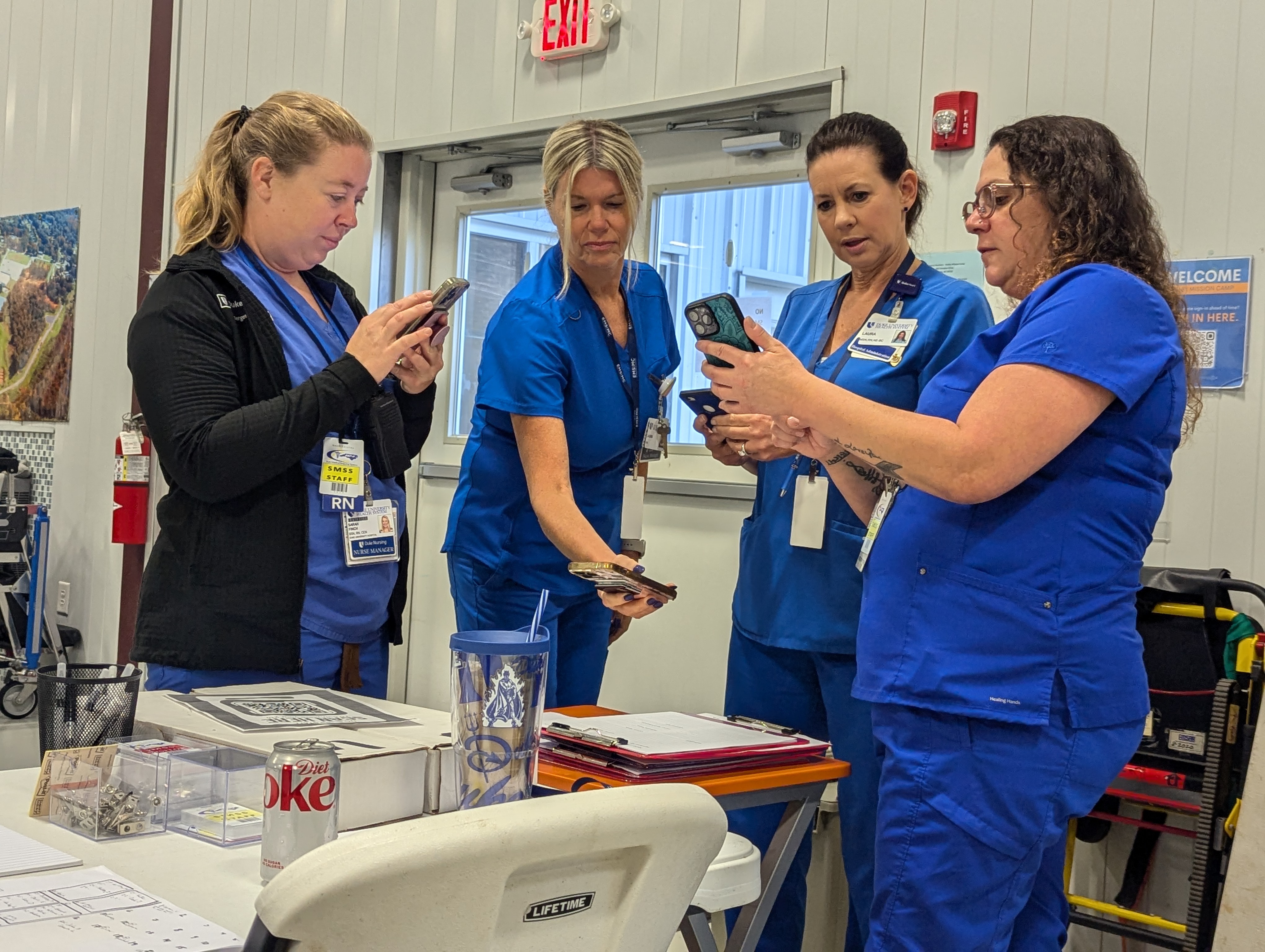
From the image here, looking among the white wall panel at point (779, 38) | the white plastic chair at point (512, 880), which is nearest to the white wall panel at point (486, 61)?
the white wall panel at point (779, 38)

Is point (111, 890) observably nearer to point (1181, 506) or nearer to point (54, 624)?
point (1181, 506)

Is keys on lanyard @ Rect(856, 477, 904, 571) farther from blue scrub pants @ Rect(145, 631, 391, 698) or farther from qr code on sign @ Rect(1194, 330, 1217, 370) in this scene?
qr code on sign @ Rect(1194, 330, 1217, 370)

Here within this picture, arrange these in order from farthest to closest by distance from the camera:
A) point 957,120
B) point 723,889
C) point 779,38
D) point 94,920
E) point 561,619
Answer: point 779,38 → point 957,120 → point 561,619 → point 723,889 → point 94,920

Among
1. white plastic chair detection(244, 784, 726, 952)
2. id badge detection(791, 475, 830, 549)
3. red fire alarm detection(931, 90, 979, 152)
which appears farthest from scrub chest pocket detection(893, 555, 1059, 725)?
red fire alarm detection(931, 90, 979, 152)

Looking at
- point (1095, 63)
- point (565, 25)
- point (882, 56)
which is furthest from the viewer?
point (565, 25)

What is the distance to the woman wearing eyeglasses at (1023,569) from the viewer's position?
5.08 ft

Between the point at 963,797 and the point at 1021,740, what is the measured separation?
10 centimetres

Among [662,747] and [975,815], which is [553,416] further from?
[975,815]

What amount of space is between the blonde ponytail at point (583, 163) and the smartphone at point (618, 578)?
2.16 ft

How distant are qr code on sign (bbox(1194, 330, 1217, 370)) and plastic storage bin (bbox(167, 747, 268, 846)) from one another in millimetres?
2277

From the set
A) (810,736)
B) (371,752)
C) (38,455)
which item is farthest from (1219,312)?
(38,455)

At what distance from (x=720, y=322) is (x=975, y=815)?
0.79 meters

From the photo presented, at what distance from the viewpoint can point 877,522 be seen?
1795 millimetres

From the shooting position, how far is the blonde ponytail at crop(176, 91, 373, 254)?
2.04 meters
